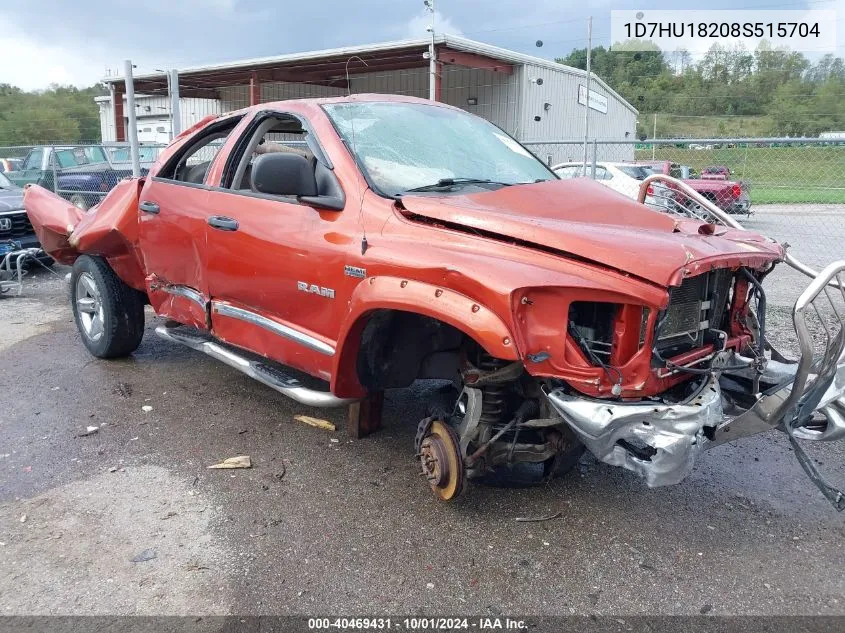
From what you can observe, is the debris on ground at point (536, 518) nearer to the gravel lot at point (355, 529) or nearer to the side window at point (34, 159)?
the gravel lot at point (355, 529)

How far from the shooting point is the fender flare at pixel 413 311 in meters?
2.82

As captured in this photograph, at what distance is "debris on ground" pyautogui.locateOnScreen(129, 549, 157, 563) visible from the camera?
311 centimetres

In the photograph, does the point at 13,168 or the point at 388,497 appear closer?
the point at 388,497

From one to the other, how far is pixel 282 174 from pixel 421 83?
66.0ft

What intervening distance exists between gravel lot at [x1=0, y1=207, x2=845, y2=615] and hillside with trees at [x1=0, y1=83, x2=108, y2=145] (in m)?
33.4

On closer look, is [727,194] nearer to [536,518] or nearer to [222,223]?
→ [222,223]

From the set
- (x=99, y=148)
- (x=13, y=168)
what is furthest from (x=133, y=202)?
(x=13, y=168)

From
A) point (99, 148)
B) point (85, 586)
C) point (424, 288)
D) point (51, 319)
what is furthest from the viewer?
point (99, 148)

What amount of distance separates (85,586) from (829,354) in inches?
122

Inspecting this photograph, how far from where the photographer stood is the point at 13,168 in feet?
49.4

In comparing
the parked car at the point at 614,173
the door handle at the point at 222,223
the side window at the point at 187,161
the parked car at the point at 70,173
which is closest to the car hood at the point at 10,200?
the parked car at the point at 70,173

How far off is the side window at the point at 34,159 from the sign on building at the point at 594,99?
17.2m

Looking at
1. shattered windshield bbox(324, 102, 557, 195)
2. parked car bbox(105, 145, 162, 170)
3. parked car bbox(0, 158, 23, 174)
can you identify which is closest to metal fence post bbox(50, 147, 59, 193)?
parked car bbox(105, 145, 162, 170)

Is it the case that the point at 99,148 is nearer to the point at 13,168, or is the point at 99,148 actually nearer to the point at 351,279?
the point at 13,168
